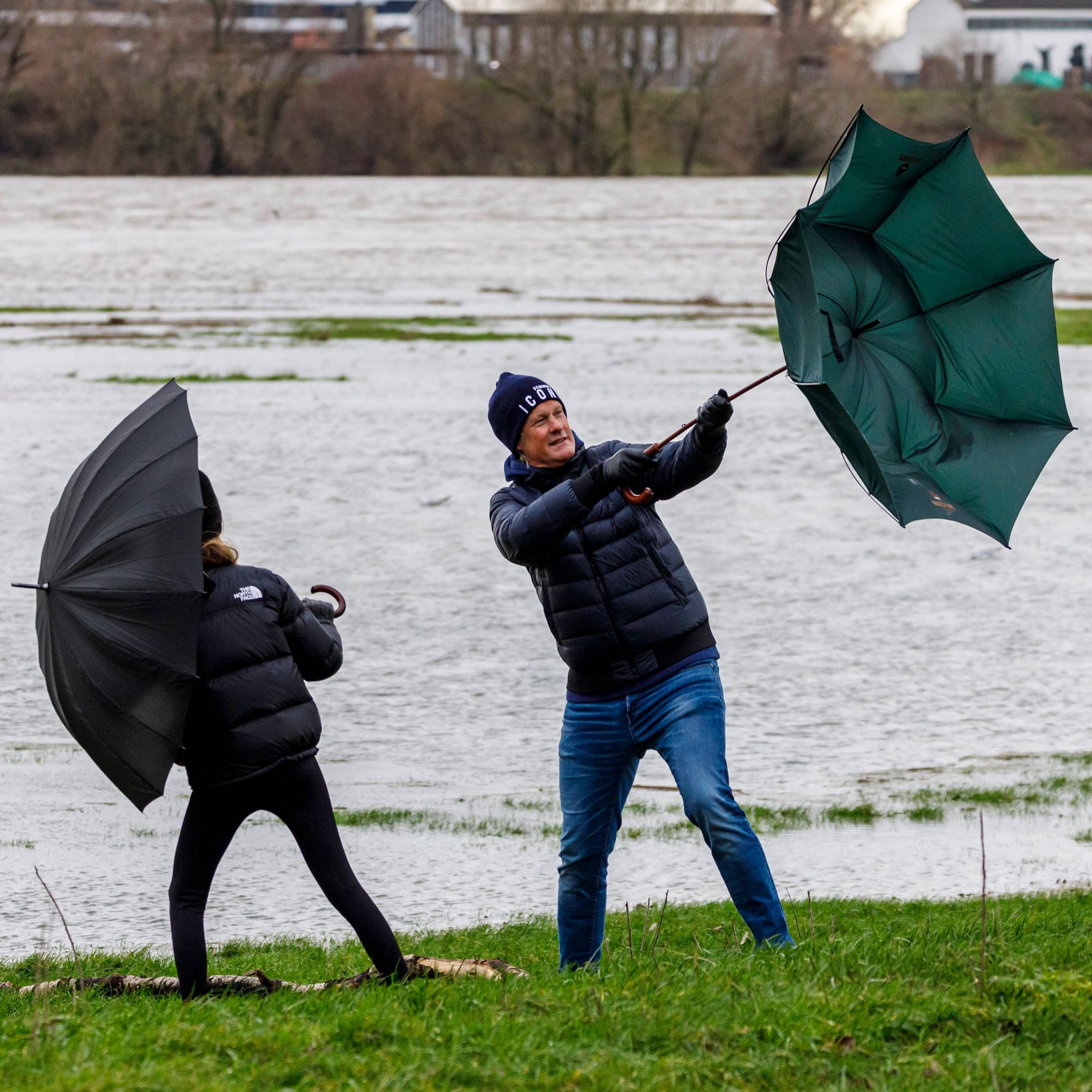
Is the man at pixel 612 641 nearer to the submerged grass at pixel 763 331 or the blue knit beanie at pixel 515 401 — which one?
the blue knit beanie at pixel 515 401

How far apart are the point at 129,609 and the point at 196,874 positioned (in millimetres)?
734

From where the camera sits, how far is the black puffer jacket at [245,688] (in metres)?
4.25

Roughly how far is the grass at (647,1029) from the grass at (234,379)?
13.2 metres

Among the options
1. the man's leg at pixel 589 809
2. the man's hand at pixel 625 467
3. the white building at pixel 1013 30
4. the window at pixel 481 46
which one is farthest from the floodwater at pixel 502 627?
the white building at pixel 1013 30

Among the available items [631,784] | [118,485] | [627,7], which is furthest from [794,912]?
[627,7]

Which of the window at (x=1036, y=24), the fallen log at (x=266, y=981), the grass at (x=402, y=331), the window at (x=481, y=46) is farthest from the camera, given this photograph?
the window at (x=1036, y=24)

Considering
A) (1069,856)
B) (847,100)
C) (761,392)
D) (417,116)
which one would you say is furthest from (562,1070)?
A: (847,100)

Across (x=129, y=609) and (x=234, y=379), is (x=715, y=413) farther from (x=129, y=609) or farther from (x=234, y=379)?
(x=234, y=379)

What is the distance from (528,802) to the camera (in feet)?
22.2

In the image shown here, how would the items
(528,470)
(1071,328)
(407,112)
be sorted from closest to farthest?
1. (528,470)
2. (1071,328)
3. (407,112)

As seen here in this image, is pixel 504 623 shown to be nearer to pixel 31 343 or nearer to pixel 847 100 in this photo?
pixel 31 343

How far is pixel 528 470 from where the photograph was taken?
465 cm

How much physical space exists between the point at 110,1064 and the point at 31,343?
18426 mm

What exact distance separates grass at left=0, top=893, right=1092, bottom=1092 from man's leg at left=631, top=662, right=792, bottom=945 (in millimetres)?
140
